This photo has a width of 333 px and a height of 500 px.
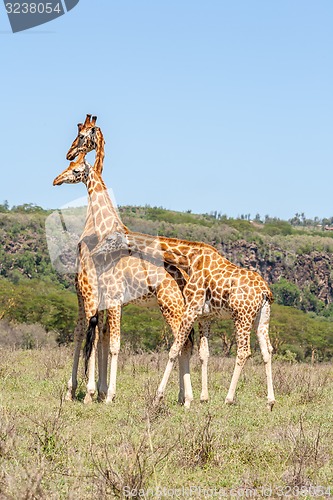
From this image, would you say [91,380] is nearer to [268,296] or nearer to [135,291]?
[135,291]

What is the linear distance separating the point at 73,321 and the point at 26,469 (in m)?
23.9

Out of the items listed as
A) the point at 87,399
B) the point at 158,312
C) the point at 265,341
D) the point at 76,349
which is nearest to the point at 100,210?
the point at 76,349

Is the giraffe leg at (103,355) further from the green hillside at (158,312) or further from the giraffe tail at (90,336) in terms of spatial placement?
the green hillside at (158,312)

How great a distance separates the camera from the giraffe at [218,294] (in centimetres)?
994

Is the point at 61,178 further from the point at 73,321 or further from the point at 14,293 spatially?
the point at 14,293

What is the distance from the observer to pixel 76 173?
35.8 feet

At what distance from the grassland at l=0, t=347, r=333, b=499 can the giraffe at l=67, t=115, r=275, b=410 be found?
692 mm

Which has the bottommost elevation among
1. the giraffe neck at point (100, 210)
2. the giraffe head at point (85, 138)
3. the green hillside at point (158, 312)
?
the green hillside at point (158, 312)

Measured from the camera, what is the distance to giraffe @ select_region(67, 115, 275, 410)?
9.94 meters

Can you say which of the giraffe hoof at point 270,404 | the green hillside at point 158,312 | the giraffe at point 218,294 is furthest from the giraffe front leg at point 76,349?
the green hillside at point 158,312

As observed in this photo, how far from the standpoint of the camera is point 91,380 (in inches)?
404

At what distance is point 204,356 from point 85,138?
3.29m

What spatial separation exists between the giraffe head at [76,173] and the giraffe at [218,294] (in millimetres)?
1053

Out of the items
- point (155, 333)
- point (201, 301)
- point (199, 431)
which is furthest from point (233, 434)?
point (155, 333)
